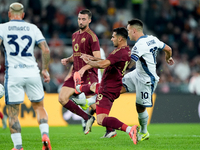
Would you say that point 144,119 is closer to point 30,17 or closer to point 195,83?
point 195,83

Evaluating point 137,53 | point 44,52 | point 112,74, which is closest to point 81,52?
point 112,74

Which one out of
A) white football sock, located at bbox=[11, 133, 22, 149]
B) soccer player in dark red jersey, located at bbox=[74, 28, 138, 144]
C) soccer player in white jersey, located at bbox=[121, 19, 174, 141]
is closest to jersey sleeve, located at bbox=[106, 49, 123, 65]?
soccer player in dark red jersey, located at bbox=[74, 28, 138, 144]

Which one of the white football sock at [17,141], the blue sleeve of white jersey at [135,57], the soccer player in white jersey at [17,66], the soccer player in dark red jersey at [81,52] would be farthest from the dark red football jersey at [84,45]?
the white football sock at [17,141]

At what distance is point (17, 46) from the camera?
18.9 feet

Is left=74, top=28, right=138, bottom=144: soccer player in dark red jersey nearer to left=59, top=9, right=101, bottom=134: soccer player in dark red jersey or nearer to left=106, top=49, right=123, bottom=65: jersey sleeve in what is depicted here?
left=106, top=49, right=123, bottom=65: jersey sleeve

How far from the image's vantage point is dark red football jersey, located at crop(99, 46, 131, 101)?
6.98 metres

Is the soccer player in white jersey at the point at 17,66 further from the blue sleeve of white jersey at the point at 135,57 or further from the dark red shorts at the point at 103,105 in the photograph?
the blue sleeve of white jersey at the point at 135,57

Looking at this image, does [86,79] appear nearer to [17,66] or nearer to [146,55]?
[146,55]

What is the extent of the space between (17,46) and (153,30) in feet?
48.3

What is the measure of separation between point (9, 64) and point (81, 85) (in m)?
2.33

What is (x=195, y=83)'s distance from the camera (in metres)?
14.9

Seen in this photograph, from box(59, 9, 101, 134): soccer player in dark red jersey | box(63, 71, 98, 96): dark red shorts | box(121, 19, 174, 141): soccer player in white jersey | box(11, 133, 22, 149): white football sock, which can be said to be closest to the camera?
box(11, 133, 22, 149): white football sock

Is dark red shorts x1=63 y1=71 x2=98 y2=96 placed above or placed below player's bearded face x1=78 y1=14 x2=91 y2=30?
below

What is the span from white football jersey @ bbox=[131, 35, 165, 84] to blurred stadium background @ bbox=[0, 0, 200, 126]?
545 centimetres
